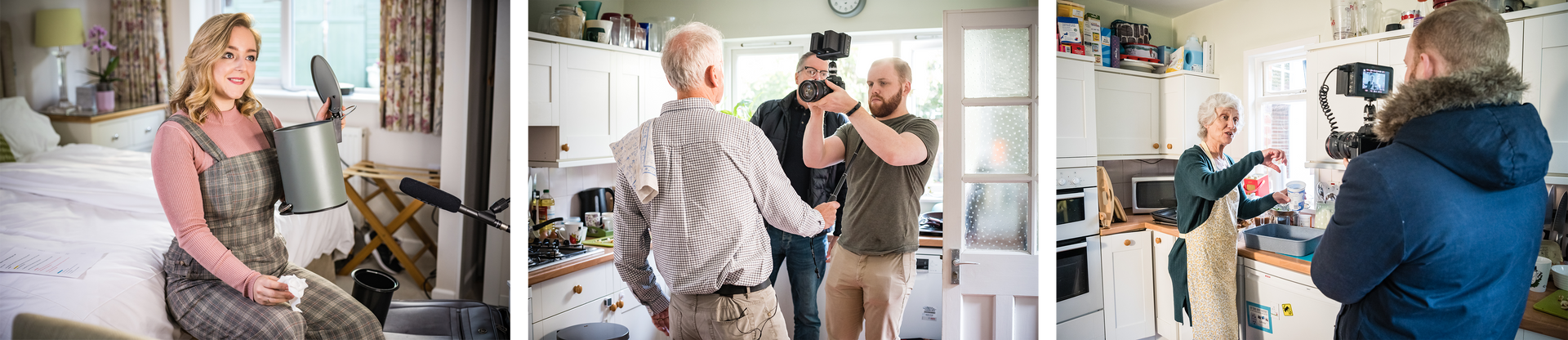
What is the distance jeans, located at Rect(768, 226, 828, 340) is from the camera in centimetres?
175

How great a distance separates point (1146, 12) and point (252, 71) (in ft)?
7.42

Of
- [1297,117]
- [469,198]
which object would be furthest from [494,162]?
[1297,117]

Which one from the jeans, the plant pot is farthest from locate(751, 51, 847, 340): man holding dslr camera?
the plant pot

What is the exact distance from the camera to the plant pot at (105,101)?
1.79m

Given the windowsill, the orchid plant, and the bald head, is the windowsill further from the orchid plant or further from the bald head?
the bald head

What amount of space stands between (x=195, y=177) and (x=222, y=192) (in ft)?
0.21

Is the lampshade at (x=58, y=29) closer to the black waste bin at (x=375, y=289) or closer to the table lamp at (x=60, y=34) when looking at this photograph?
the table lamp at (x=60, y=34)

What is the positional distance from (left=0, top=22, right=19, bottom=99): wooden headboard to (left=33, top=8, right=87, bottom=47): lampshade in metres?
0.07

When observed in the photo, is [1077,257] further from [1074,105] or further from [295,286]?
[295,286]

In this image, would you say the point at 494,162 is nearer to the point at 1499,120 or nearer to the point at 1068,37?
the point at 1068,37

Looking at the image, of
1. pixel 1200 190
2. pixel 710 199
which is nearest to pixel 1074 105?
pixel 1200 190

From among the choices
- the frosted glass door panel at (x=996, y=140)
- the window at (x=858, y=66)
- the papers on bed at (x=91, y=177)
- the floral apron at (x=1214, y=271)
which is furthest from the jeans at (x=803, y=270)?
the papers on bed at (x=91, y=177)

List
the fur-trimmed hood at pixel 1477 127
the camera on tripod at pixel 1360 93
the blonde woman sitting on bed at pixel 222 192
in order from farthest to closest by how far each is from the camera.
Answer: the blonde woman sitting on bed at pixel 222 192 < the camera on tripod at pixel 1360 93 < the fur-trimmed hood at pixel 1477 127

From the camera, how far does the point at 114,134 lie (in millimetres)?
1773
